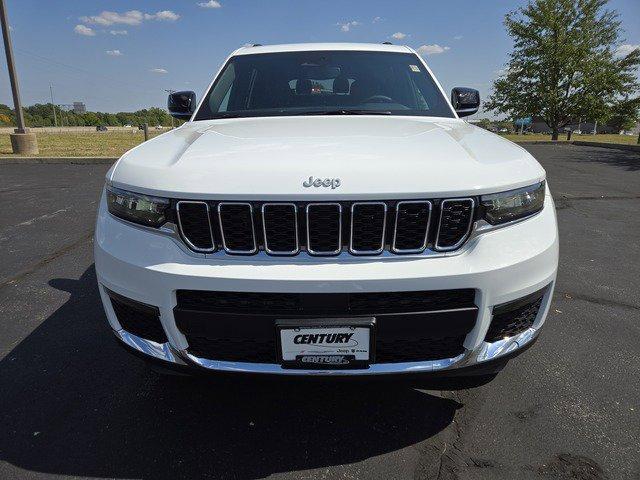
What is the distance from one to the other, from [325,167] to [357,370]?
2.44ft

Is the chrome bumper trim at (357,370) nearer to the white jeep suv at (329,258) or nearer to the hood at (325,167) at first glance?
the white jeep suv at (329,258)

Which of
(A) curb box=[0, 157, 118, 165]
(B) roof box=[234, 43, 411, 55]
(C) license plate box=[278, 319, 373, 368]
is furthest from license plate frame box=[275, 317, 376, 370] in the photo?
(A) curb box=[0, 157, 118, 165]

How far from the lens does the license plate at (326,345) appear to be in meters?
1.60

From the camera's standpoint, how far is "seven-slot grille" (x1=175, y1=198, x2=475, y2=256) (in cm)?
161

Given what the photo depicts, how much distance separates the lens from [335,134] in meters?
2.10

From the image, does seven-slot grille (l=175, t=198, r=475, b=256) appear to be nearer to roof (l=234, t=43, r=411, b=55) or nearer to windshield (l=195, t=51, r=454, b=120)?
windshield (l=195, t=51, r=454, b=120)

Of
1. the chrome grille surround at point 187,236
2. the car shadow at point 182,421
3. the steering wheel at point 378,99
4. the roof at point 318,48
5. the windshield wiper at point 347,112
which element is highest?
the roof at point 318,48

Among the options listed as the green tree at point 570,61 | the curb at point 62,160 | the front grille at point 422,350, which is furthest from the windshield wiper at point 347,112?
the green tree at point 570,61

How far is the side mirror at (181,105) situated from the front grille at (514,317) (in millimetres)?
2585

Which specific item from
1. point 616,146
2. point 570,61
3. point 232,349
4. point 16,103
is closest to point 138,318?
point 232,349

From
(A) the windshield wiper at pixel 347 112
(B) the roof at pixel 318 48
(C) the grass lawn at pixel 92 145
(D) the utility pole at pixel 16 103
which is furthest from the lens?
(C) the grass lawn at pixel 92 145

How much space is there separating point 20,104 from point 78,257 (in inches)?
461

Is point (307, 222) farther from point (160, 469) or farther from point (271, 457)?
point (160, 469)

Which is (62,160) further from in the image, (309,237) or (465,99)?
(309,237)
